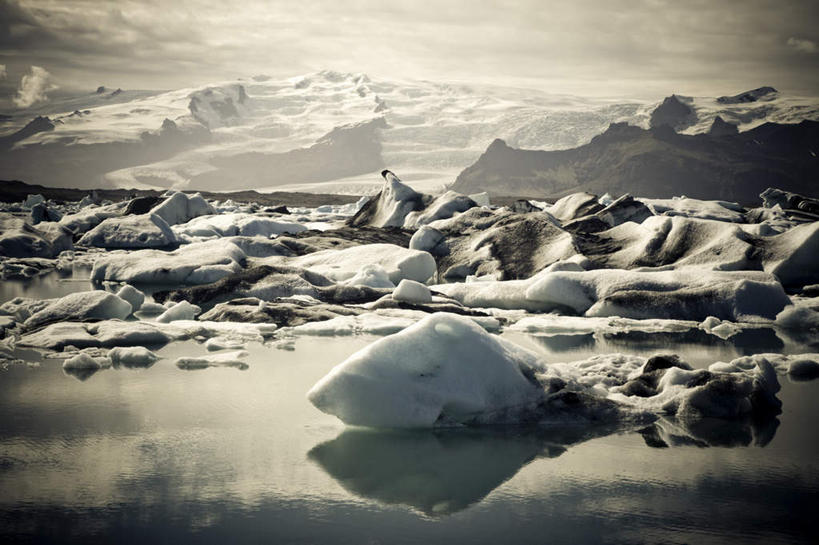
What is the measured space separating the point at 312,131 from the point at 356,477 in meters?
119

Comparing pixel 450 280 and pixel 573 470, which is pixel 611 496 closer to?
pixel 573 470

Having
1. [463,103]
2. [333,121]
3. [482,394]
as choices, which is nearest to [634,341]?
[482,394]

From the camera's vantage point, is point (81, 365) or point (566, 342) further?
point (566, 342)

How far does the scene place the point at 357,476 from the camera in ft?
15.4

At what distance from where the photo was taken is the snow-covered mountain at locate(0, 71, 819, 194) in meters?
89.0

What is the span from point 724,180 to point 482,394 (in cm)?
8673

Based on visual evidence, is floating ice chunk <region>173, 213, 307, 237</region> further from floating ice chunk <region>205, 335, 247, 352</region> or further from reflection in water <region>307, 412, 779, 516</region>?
reflection in water <region>307, 412, 779, 516</region>

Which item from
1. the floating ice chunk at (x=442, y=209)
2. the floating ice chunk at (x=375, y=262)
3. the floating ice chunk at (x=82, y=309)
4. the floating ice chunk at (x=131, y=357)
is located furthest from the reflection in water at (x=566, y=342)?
the floating ice chunk at (x=442, y=209)

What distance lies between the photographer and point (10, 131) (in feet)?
470

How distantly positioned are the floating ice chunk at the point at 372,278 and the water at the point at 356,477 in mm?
6301

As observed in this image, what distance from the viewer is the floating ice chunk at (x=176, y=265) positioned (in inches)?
578

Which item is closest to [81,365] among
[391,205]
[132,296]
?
[132,296]

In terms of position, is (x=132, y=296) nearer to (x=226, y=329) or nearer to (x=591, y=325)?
(x=226, y=329)

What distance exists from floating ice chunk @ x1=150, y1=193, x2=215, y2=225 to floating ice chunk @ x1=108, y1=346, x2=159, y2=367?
2023cm
